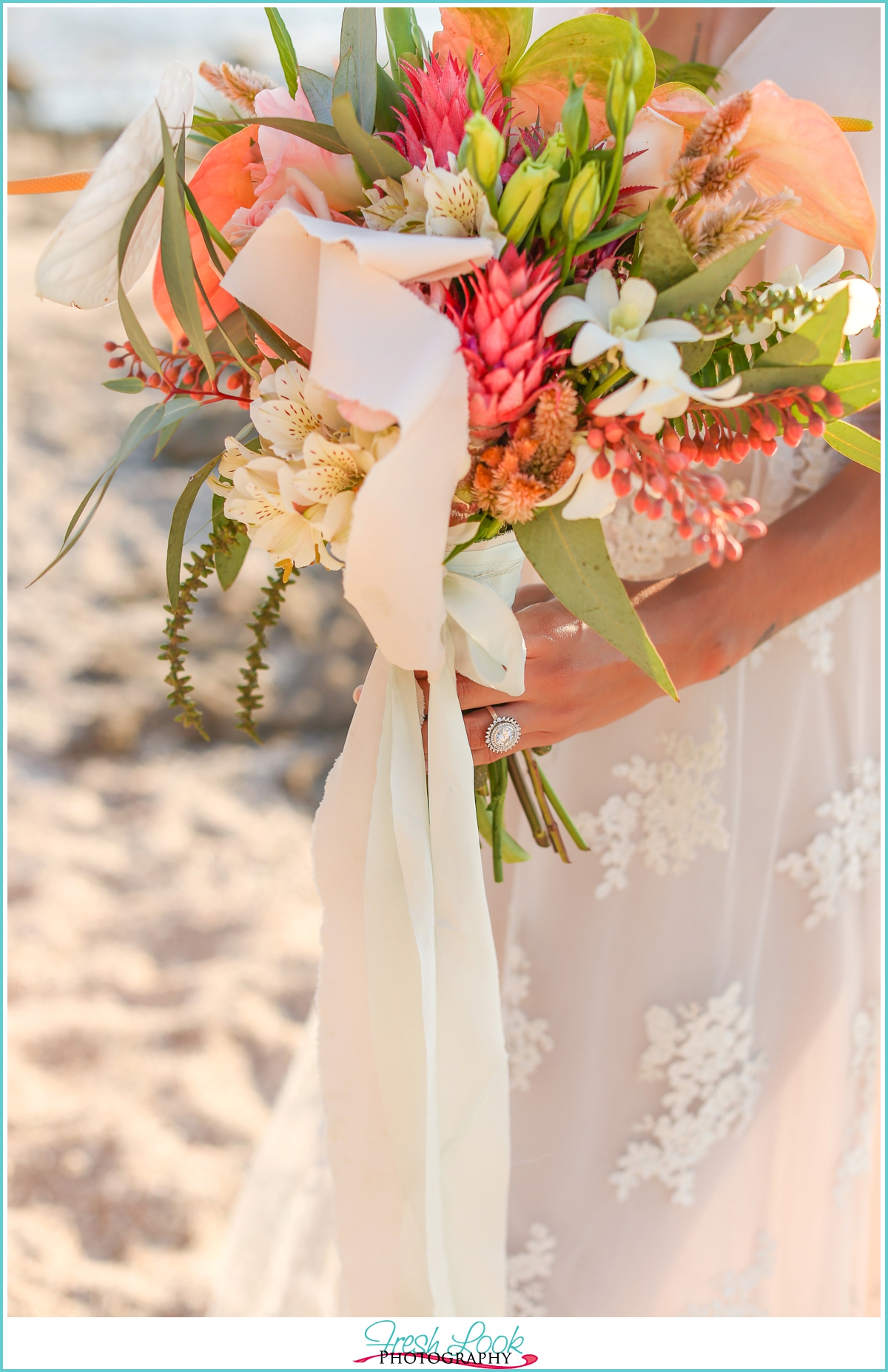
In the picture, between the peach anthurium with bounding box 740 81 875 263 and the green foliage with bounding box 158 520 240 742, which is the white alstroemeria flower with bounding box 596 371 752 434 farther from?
the green foliage with bounding box 158 520 240 742

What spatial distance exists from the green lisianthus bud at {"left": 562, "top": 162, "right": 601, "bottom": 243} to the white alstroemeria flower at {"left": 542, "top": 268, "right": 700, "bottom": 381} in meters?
0.03

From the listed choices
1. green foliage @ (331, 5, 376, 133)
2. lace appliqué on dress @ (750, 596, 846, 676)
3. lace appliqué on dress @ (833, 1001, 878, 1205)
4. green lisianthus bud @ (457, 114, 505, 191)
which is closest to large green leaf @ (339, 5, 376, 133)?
green foliage @ (331, 5, 376, 133)

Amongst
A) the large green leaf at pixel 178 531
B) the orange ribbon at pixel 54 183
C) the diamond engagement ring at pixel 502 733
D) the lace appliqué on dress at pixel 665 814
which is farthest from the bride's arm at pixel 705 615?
the orange ribbon at pixel 54 183

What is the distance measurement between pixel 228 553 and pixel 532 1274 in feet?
2.74

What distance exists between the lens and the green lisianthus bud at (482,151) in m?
0.45

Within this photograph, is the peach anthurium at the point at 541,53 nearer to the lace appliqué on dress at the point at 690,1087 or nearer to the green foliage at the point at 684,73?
A: the green foliage at the point at 684,73

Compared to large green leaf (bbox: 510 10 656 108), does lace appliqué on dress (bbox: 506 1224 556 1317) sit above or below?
below

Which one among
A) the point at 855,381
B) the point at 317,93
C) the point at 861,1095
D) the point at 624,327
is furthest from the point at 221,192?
the point at 861,1095

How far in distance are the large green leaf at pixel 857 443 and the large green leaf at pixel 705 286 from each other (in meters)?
0.14

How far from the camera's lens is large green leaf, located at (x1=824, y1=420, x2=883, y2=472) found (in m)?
0.57

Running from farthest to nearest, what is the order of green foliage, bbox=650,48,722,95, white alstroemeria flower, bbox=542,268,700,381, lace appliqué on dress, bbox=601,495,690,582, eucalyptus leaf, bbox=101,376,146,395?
lace appliqué on dress, bbox=601,495,690,582
green foliage, bbox=650,48,722,95
eucalyptus leaf, bbox=101,376,146,395
white alstroemeria flower, bbox=542,268,700,381

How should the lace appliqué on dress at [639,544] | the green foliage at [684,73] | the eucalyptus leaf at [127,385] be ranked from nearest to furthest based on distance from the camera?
the eucalyptus leaf at [127,385] → the green foliage at [684,73] → the lace appliqué on dress at [639,544]

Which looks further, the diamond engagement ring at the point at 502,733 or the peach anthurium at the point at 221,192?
the diamond engagement ring at the point at 502,733

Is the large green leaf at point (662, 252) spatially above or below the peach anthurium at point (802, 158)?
below
